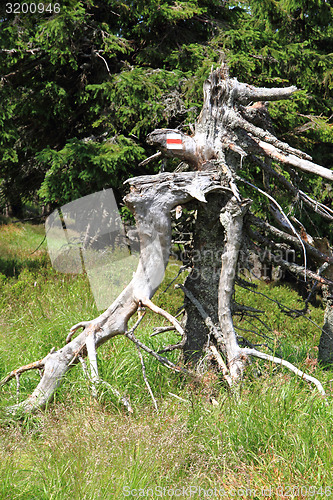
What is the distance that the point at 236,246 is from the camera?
4.09 metres

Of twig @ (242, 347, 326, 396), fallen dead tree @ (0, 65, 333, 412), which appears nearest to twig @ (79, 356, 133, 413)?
fallen dead tree @ (0, 65, 333, 412)

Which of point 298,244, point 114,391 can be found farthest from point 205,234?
point 114,391

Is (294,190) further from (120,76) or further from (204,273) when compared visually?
→ (120,76)

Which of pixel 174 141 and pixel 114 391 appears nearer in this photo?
pixel 114 391

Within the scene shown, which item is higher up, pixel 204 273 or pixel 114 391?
pixel 204 273

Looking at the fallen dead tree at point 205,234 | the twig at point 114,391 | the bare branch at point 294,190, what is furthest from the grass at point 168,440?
the bare branch at point 294,190

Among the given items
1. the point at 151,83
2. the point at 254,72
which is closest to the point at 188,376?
the point at 151,83

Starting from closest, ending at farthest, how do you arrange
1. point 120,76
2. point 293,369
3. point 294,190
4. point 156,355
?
point 293,369, point 156,355, point 294,190, point 120,76

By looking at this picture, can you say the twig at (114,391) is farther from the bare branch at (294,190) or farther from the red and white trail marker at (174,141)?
the bare branch at (294,190)

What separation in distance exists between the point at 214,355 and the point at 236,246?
1.03 m

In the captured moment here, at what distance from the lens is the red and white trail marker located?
4230 millimetres

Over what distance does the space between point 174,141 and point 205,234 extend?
97cm

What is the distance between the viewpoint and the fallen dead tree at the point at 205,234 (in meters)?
4.04

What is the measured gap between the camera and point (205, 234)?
177 inches
